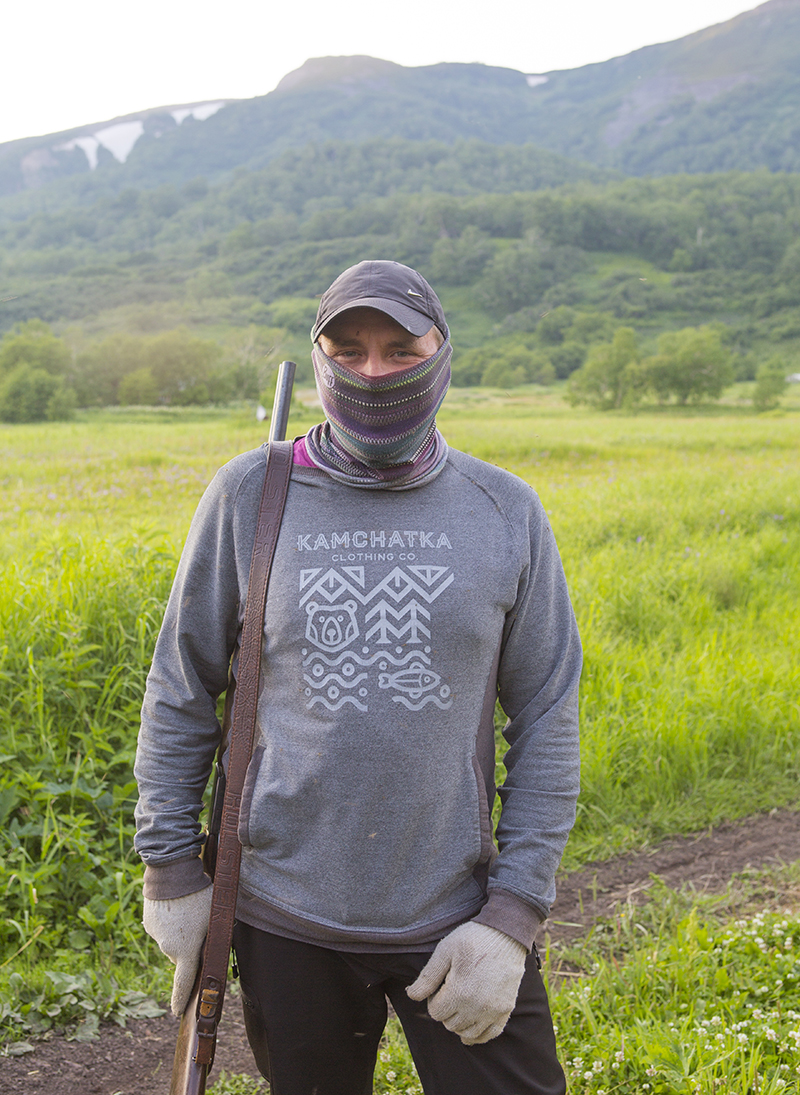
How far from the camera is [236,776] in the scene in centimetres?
140

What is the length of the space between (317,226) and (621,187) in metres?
45.9

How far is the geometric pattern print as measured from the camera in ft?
4.40

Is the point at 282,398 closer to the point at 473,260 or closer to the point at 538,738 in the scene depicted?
the point at 538,738

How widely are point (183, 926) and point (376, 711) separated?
1.89 feet

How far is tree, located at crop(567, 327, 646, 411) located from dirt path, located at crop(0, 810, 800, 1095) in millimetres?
33812

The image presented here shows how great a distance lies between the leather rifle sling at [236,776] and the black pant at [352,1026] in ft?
0.25

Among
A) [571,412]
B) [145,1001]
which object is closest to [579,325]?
[571,412]

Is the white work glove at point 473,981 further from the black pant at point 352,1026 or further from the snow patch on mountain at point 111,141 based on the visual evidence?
the snow patch on mountain at point 111,141

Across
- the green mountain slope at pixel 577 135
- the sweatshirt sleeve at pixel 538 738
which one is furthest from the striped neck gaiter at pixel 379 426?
the green mountain slope at pixel 577 135

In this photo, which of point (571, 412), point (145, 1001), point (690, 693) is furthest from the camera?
point (571, 412)

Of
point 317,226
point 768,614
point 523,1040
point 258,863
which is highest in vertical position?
point 317,226

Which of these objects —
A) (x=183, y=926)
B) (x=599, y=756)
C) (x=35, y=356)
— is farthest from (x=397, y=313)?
(x=35, y=356)

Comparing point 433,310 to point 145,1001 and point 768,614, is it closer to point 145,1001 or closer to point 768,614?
point 145,1001

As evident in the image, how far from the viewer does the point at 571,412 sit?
33.6m
